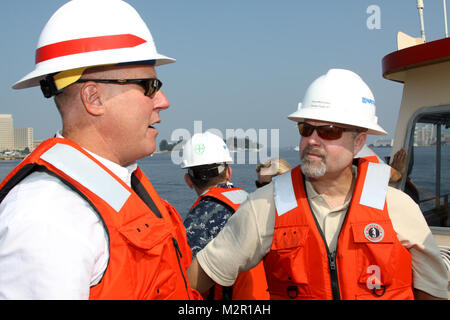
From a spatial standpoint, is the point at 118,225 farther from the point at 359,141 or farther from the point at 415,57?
the point at 415,57

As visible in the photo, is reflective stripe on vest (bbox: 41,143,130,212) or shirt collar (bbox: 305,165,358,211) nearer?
reflective stripe on vest (bbox: 41,143,130,212)

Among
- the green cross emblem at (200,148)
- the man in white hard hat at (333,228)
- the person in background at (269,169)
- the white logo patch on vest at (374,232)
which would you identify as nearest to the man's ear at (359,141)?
the man in white hard hat at (333,228)

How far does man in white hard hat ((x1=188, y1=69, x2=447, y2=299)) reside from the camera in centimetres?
215

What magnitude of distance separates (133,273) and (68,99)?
2.67 ft

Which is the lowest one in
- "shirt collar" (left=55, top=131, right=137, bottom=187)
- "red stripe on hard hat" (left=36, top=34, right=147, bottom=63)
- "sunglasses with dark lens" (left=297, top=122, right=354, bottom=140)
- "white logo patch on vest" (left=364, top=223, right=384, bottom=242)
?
"white logo patch on vest" (left=364, top=223, right=384, bottom=242)

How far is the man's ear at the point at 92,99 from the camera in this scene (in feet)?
5.45

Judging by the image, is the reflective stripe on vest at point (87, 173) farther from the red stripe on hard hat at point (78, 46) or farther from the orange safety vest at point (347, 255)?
the orange safety vest at point (347, 255)

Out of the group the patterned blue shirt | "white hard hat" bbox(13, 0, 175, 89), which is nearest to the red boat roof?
the patterned blue shirt

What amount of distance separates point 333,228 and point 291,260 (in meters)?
0.33

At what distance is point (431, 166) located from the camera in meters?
4.45

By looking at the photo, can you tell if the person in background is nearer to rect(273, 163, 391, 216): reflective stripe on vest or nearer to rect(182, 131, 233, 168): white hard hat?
rect(182, 131, 233, 168): white hard hat

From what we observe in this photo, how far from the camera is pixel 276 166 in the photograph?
16.7 ft

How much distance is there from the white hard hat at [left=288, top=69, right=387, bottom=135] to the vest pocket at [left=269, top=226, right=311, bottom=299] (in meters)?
0.76

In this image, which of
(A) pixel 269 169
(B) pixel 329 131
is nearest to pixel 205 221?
(B) pixel 329 131
